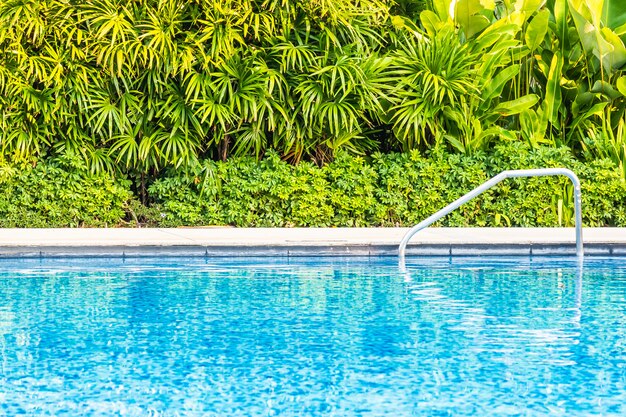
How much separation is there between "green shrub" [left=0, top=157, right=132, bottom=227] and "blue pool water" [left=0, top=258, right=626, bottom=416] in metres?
2.64

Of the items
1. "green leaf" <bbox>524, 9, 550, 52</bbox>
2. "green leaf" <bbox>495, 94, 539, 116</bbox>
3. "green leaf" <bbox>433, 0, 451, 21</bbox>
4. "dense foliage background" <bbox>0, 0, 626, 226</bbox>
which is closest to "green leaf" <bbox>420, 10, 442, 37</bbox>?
"dense foliage background" <bbox>0, 0, 626, 226</bbox>

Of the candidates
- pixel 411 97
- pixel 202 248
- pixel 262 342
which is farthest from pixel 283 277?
pixel 411 97

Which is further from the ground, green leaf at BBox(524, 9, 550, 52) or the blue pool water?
green leaf at BBox(524, 9, 550, 52)

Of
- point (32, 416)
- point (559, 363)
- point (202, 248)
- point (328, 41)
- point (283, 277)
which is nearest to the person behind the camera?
point (32, 416)

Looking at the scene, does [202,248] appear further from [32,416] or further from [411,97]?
[32,416]

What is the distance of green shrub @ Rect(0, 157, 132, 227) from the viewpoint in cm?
1206

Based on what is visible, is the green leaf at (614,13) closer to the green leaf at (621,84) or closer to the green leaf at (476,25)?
the green leaf at (621,84)

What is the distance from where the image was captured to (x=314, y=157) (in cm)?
1283

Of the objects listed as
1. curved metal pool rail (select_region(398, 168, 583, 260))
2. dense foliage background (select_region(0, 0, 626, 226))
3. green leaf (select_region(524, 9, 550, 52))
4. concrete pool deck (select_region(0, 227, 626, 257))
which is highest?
green leaf (select_region(524, 9, 550, 52))

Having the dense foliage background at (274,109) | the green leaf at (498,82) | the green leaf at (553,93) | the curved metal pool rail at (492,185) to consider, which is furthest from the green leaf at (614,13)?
the curved metal pool rail at (492,185)

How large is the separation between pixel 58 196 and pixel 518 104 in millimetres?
5067

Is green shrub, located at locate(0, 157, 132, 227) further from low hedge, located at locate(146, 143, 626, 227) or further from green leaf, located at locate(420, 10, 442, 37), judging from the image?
green leaf, located at locate(420, 10, 442, 37)

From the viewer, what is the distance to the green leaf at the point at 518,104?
40.7 ft

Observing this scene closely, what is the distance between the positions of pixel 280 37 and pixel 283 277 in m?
4.12
